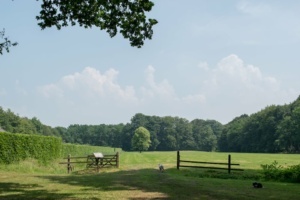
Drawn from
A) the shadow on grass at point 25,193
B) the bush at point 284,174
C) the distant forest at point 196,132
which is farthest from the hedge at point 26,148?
the distant forest at point 196,132

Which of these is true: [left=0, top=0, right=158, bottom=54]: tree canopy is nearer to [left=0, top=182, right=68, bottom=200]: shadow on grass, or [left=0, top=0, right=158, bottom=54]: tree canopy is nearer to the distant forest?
[left=0, top=182, right=68, bottom=200]: shadow on grass

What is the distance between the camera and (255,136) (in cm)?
13862

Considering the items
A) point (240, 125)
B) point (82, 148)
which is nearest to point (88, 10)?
point (82, 148)

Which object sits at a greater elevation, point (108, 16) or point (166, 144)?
point (108, 16)

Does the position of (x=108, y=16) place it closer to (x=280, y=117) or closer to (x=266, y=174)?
(x=266, y=174)

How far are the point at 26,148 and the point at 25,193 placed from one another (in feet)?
63.2

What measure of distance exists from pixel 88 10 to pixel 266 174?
62.7 feet

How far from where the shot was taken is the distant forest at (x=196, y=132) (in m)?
120

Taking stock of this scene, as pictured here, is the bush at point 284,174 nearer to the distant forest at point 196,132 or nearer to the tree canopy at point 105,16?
the tree canopy at point 105,16

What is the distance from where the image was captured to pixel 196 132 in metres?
192

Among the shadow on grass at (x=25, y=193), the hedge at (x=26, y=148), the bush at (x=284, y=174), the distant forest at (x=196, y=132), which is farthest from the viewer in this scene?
the distant forest at (x=196, y=132)

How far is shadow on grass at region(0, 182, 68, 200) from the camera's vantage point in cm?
1491

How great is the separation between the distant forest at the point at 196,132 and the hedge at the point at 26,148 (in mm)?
90399

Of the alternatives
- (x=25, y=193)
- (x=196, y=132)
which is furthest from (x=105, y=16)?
(x=196, y=132)
